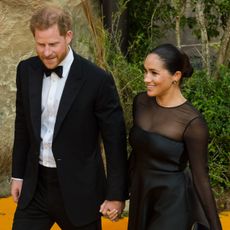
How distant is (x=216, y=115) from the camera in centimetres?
641

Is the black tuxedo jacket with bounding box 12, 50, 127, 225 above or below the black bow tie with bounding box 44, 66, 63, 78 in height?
below

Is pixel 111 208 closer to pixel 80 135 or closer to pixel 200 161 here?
pixel 80 135

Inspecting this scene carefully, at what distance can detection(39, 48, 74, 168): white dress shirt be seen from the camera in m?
3.34

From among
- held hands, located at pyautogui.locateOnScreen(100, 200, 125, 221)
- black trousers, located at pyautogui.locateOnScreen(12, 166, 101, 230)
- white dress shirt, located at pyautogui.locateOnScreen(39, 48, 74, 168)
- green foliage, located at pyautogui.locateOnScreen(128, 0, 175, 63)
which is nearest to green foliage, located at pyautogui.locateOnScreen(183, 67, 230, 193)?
green foliage, located at pyautogui.locateOnScreen(128, 0, 175, 63)

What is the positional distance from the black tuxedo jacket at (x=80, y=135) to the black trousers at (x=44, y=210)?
0.12 ft

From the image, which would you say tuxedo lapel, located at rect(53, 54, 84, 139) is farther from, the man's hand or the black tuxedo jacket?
the man's hand

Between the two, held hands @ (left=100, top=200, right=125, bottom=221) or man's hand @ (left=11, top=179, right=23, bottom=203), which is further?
man's hand @ (left=11, top=179, right=23, bottom=203)

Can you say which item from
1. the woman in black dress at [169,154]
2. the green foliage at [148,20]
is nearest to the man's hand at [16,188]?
the woman in black dress at [169,154]

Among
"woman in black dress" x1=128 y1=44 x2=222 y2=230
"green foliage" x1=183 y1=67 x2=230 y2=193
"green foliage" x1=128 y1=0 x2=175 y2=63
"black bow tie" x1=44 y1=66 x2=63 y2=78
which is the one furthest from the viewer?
"green foliage" x1=128 y1=0 x2=175 y2=63

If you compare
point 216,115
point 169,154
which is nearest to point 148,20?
point 216,115

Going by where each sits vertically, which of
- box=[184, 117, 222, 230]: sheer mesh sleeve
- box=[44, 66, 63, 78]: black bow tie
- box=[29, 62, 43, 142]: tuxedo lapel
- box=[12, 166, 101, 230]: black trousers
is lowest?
box=[12, 166, 101, 230]: black trousers

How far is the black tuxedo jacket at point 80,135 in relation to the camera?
3.34 m

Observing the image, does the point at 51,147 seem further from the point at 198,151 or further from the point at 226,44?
the point at 226,44

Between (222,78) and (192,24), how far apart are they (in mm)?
1357
